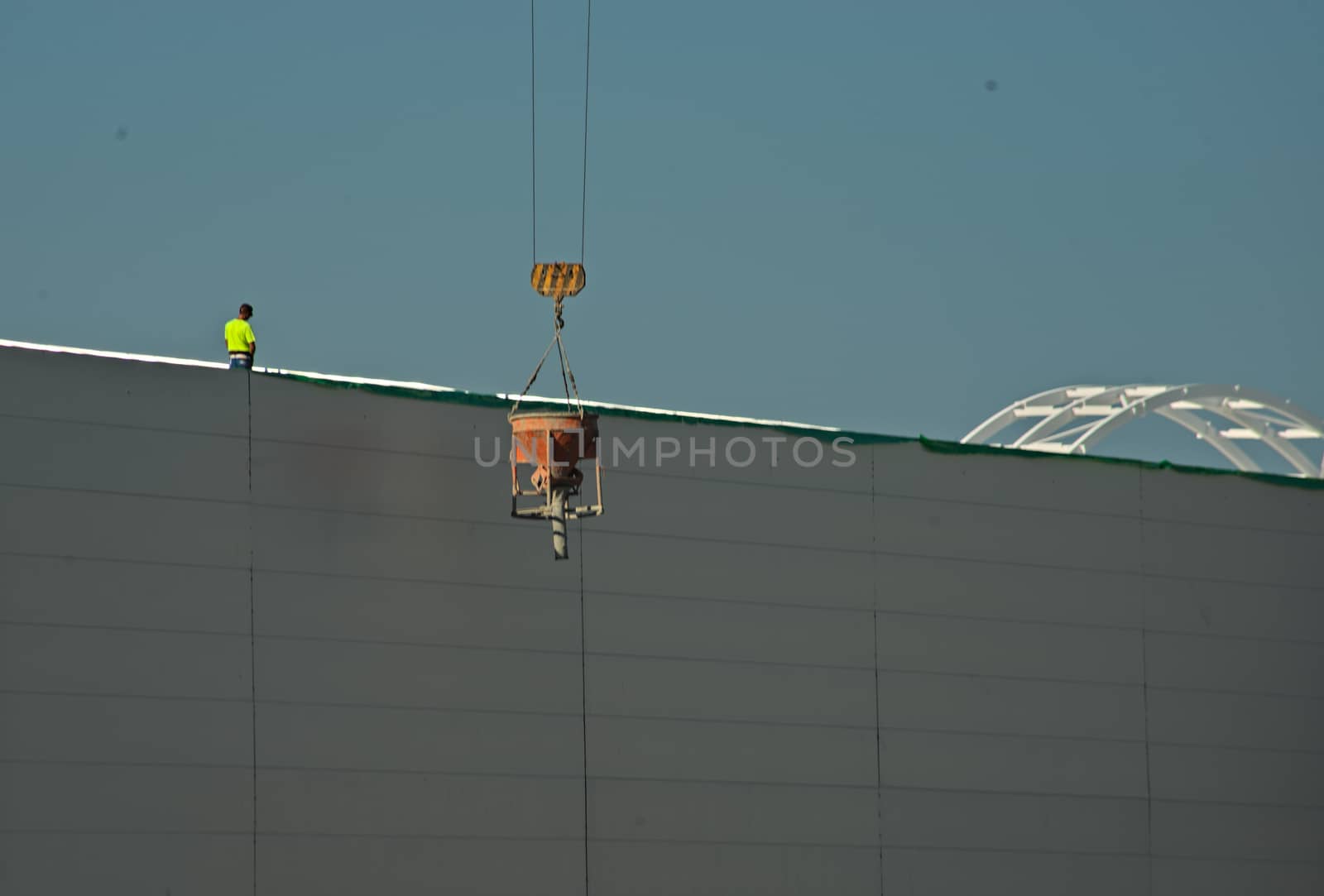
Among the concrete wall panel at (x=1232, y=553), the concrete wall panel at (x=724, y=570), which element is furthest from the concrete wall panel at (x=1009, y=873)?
the concrete wall panel at (x=1232, y=553)

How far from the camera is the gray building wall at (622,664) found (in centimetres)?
1191

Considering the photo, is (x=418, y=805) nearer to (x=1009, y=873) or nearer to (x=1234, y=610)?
(x=1009, y=873)

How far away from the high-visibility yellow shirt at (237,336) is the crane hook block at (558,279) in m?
2.78

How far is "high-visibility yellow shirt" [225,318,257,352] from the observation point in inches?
544

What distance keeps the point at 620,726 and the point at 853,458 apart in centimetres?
299

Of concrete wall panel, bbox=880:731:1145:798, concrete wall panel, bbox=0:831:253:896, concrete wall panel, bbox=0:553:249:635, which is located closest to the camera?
concrete wall panel, bbox=0:831:253:896

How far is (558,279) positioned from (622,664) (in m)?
3.08

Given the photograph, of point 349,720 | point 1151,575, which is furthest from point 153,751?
point 1151,575

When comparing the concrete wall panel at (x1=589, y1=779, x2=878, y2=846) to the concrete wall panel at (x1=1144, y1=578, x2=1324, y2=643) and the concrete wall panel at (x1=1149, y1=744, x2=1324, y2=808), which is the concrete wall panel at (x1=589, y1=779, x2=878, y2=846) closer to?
the concrete wall panel at (x1=1149, y1=744, x2=1324, y2=808)

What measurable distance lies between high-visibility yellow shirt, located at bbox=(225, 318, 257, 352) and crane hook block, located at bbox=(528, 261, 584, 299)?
109 inches

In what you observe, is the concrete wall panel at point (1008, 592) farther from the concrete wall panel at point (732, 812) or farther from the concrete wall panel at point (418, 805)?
the concrete wall panel at point (418, 805)

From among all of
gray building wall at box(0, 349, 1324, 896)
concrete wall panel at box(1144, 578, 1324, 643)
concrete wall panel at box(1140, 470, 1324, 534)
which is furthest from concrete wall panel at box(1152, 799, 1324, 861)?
concrete wall panel at box(1140, 470, 1324, 534)

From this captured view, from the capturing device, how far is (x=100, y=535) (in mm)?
11953

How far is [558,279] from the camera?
40.3 ft
